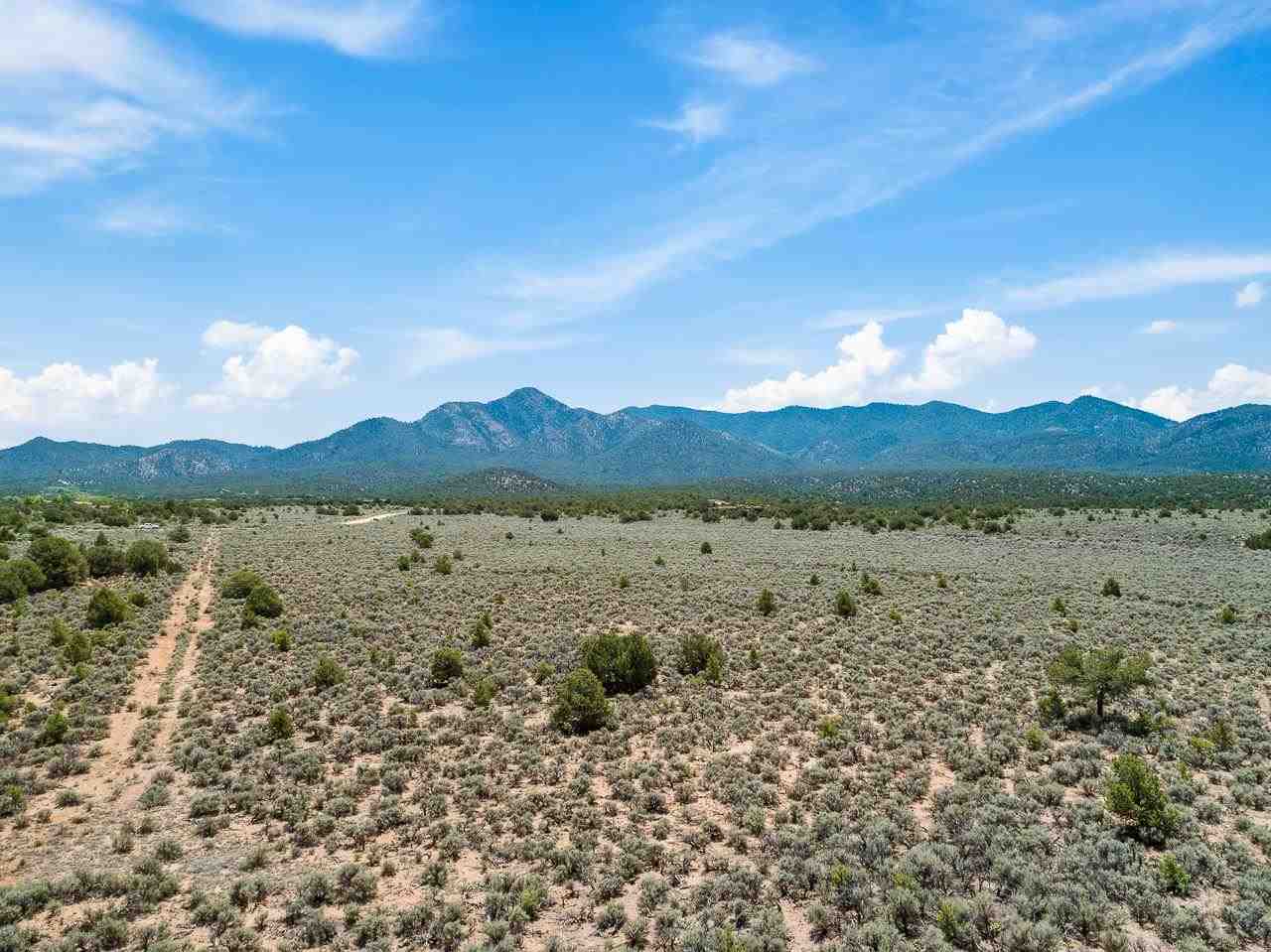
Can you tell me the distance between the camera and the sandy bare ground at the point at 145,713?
46.2 ft

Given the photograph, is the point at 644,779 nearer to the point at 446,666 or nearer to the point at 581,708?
the point at 581,708

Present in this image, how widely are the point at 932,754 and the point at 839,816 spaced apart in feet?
14.0

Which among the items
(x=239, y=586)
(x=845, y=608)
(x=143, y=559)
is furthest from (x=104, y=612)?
(x=845, y=608)

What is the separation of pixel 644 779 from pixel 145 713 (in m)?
14.1

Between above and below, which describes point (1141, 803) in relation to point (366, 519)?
below

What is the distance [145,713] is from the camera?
59.1 feet

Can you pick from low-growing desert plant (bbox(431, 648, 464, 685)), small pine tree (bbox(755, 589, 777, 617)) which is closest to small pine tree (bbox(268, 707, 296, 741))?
low-growing desert plant (bbox(431, 648, 464, 685))

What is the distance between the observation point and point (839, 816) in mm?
11969

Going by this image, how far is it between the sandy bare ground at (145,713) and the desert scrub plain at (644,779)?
13 centimetres

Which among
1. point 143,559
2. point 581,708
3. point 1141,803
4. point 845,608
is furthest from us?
point 143,559

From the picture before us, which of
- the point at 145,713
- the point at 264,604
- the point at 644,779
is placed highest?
the point at 264,604

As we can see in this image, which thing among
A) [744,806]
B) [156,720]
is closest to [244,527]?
[156,720]

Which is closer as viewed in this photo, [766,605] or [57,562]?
[766,605]

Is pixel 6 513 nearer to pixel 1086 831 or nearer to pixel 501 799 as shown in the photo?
pixel 501 799
